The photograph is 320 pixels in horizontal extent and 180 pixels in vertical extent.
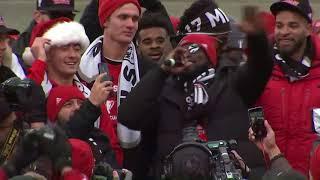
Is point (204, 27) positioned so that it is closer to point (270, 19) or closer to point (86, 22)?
point (270, 19)

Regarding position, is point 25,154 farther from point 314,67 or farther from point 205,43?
point 314,67

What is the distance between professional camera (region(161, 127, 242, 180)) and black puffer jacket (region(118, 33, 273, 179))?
1.06 feet

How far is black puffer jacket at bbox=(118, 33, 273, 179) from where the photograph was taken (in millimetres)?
6461

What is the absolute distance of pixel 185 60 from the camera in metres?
6.51

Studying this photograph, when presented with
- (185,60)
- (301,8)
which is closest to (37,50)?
(185,60)

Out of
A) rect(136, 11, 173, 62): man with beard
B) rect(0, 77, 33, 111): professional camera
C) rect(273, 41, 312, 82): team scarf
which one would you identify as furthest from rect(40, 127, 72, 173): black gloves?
rect(136, 11, 173, 62): man with beard

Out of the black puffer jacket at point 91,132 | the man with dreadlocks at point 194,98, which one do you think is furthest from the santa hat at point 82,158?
the man with dreadlocks at point 194,98

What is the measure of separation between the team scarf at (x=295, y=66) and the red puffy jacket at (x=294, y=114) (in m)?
0.03

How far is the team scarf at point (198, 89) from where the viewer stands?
6.54 meters

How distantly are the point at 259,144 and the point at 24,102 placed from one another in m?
1.44

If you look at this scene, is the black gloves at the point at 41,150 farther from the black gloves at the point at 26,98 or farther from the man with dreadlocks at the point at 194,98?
the black gloves at the point at 26,98

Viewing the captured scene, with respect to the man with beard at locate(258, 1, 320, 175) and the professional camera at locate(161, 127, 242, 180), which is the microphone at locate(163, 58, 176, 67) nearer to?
the professional camera at locate(161, 127, 242, 180)

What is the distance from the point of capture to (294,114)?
677cm

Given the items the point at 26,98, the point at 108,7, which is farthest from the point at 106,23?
the point at 26,98
